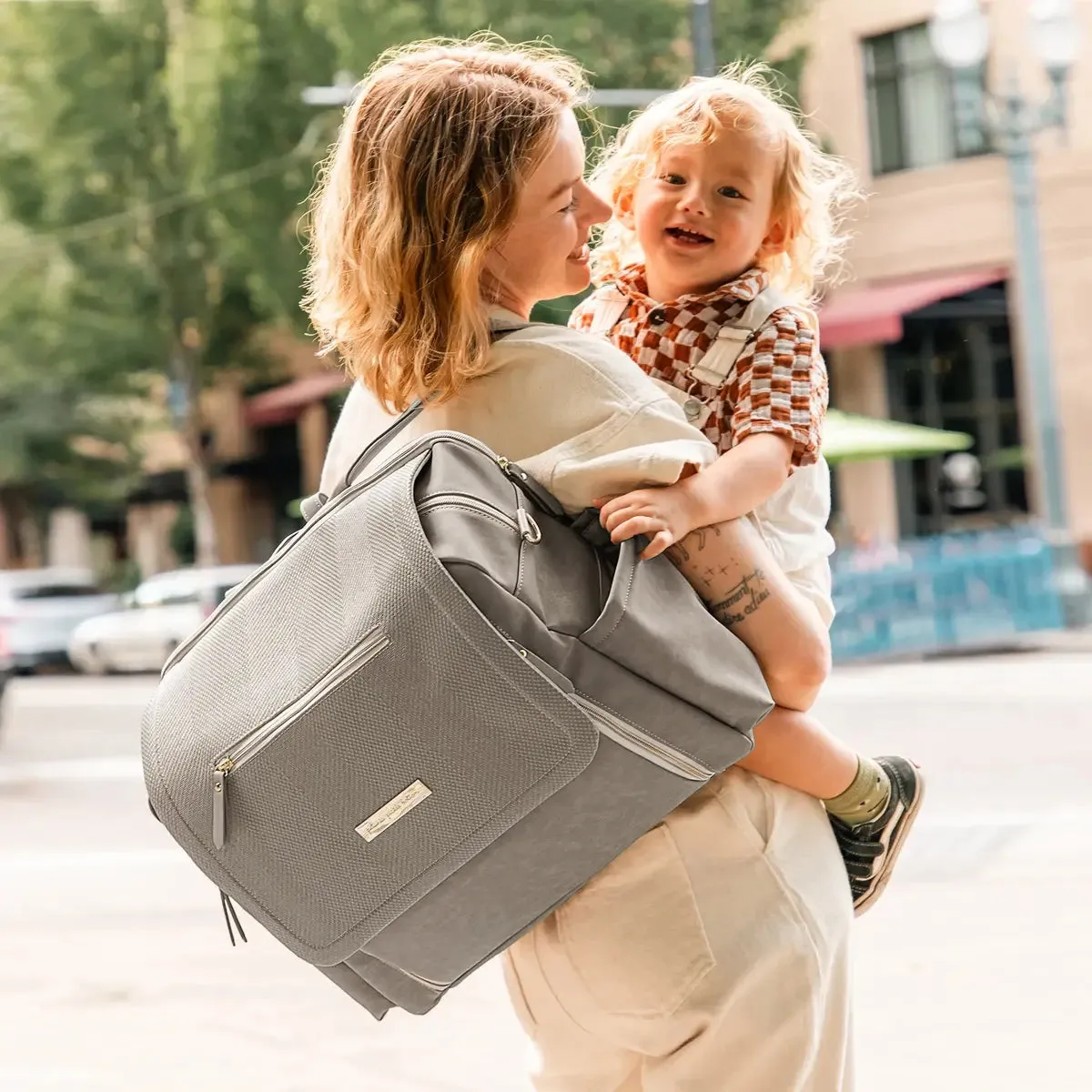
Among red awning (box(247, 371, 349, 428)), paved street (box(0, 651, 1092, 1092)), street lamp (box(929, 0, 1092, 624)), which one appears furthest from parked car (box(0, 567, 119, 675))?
paved street (box(0, 651, 1092, 1092))

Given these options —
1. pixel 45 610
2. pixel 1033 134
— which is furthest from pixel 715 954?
pixel 45 610

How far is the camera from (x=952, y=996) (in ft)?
14.8

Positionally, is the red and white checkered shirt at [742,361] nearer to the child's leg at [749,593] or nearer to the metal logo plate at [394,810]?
the child's leg at [749,593]

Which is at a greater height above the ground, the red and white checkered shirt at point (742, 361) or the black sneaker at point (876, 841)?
the red and white checkered shirt at point (742, 361)

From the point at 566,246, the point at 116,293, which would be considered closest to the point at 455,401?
the point at 566,246

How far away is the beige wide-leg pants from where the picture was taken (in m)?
1.60

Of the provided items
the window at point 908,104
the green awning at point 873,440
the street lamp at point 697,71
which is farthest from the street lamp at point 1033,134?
the window at point 908,104

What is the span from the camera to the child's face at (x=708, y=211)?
6.10 ft

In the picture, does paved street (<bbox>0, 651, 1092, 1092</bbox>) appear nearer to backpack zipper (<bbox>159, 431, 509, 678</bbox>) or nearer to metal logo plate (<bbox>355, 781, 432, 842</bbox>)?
metal logo plate (<bbox>355, 781, 432, 842</bbox>)

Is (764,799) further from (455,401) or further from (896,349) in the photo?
(896,349)

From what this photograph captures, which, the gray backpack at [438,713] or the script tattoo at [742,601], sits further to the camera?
the script tattoo at [742,601]

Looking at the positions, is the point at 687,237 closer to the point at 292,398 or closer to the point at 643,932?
the point at 643,932

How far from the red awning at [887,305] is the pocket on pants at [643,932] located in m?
18.0

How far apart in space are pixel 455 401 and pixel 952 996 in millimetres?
3410
